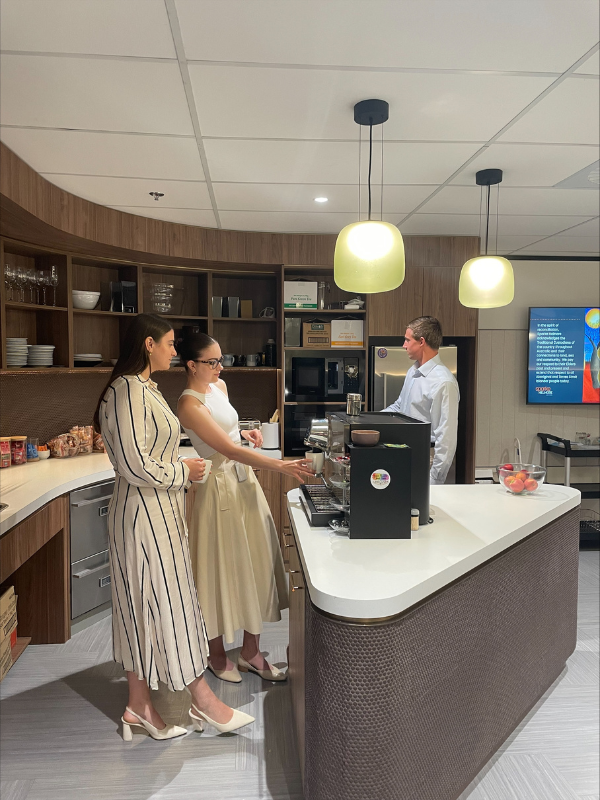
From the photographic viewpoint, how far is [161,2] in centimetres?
149

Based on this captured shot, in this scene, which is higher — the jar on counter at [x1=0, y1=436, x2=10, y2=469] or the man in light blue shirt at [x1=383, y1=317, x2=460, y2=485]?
the man in light blue shirt at [x1=383, y1=317, x2=460, y2=485]

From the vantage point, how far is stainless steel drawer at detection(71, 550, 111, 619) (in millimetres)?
3090

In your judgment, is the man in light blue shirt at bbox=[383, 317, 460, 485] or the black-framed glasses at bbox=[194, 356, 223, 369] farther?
the man in light blue shirt at bbox=[383, 317, 460, 485]

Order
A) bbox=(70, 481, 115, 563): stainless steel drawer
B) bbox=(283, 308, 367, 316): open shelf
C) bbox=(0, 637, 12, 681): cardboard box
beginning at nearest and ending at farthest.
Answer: bbox=(0, 637, 12, 681): cardboard box → bbox=(70, 481, 115, 563): stainless steel drawer → bbox=(283, 308, 367, 316): open shelf

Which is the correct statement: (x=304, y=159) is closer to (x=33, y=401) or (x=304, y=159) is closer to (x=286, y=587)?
(x=286, y=587)

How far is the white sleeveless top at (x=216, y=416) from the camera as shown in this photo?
2477 millimetres

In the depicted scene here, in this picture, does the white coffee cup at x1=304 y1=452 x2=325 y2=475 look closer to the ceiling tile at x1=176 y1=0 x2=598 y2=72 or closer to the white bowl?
the ceiling tile at x1=176 y1=0 x2=598 y2=72

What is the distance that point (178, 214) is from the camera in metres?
3.65

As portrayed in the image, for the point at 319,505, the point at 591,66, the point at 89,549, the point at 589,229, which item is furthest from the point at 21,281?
the point at 589,229

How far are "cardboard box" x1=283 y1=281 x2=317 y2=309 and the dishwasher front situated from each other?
1.85 meters

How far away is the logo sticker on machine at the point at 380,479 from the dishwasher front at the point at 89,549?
1.91m

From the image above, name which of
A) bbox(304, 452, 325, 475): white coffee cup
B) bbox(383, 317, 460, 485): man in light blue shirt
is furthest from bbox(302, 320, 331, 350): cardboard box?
bbox(304, 452, 325, 475): white coffee cup

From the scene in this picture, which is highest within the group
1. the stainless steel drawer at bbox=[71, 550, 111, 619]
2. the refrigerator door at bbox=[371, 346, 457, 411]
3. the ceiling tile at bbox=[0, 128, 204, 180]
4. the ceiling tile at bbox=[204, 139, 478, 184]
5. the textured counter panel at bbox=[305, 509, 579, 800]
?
the ceiling tile at bbox=[204, 139, 478, 184]

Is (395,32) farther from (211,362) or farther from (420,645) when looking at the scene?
(420,645)
